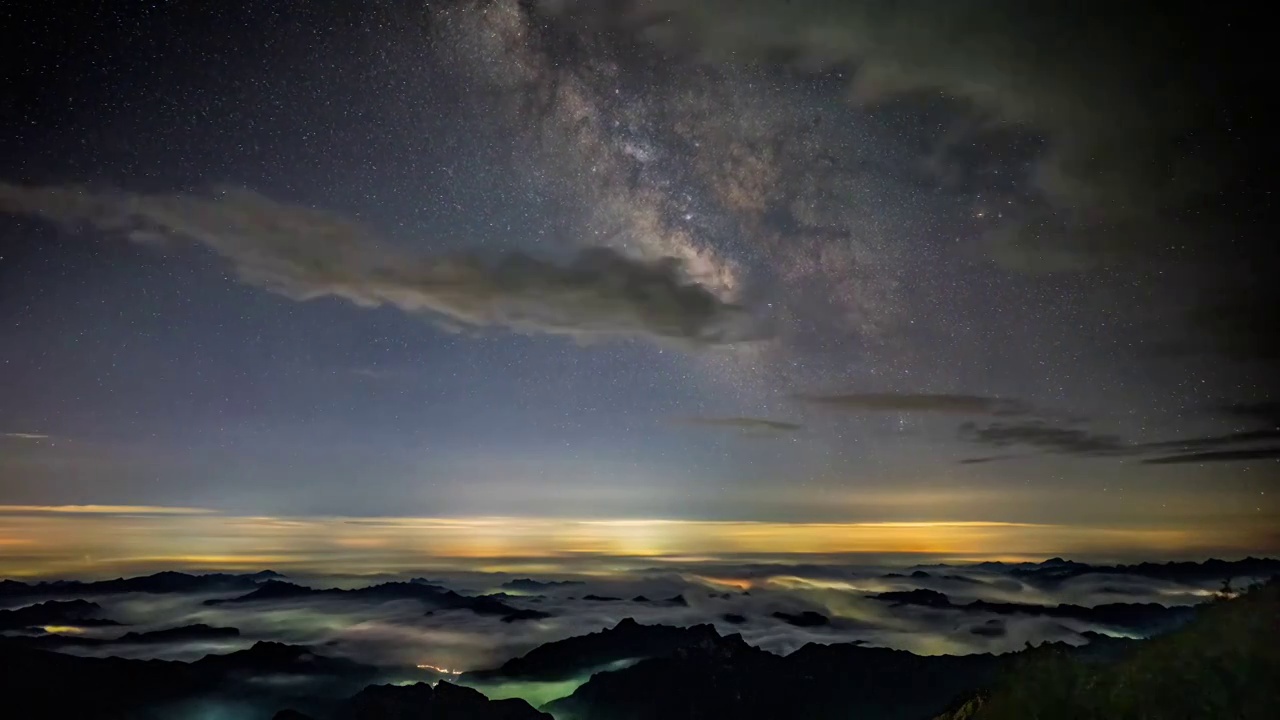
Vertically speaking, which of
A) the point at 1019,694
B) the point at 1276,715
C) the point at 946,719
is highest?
the point at 1276,715

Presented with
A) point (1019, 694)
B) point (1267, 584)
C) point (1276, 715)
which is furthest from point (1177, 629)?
point (1276, 715)

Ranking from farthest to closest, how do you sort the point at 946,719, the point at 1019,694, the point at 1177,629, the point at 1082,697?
the point at 946,719, the point at 1177,629, the point at 1019,694, the point at 1082,697

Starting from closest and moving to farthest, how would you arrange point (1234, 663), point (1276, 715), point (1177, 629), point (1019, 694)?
1. point (1276, 715)
2. point (1234, 663)
3. point (1019, 694)
4. point (1177, 629)

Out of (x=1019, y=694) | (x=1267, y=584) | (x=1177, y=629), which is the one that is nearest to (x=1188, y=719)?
(x=1019, y=694)

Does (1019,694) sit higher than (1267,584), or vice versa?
(1267,584)

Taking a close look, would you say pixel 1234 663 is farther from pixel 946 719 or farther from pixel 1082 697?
pixel 946 719

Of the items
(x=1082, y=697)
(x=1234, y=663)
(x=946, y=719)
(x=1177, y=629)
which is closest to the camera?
(x=1234, y=663)

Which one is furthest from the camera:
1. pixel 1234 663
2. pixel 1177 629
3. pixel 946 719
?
pixel 946 719

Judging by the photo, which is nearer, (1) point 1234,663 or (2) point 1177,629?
(1) point 1234,663

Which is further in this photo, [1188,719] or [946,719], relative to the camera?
[946,719]

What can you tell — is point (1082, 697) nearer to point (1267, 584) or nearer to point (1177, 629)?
point (1177, 629)
